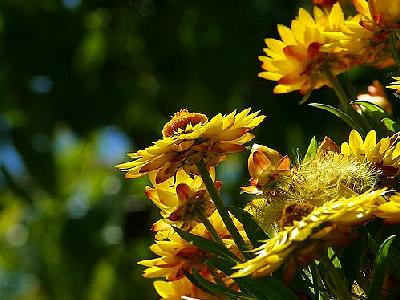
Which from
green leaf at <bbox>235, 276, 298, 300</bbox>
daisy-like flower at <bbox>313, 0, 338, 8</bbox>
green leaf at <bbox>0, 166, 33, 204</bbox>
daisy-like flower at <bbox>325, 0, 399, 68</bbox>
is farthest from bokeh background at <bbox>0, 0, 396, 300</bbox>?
green leaf at <bbox>235, 276, 298, 300</bbox>

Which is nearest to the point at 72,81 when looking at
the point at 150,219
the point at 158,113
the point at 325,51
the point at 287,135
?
the point at 158,113

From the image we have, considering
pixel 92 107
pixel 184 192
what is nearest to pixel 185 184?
pixel 184 192

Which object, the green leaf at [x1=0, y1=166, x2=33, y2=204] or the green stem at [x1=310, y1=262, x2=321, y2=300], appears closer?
the green stem at [x1=310, y1=262, x2=321, y2=300]

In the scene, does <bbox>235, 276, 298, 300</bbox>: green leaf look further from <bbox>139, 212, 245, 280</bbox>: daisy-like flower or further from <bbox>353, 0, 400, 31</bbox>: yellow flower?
<bbox>353, 0, 400, 31</bbox>: yellow flower

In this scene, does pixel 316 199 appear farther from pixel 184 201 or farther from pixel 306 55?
pixel 306 55

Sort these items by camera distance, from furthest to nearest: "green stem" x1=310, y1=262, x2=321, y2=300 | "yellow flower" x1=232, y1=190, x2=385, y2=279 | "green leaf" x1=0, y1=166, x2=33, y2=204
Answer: "green leaf" x1=0, y1=166, x2=33, y2=204
"green stem" x1=310, y1=262, x2=321, y2=300
"yellow flower" x1=232, y1=190, x2=385, y2=279
